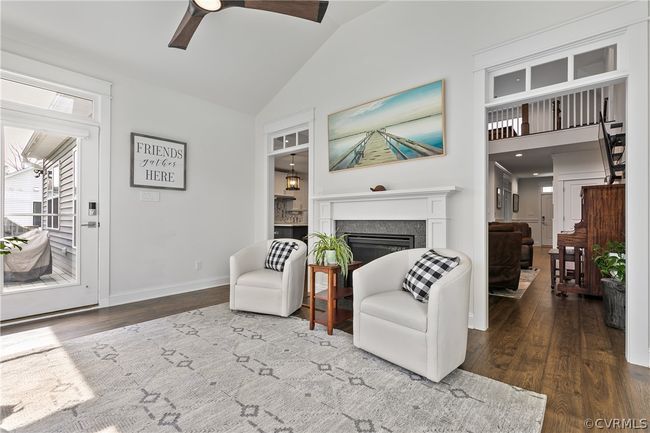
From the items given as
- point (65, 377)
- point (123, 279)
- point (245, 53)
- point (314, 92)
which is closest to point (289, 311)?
point (65, 377)

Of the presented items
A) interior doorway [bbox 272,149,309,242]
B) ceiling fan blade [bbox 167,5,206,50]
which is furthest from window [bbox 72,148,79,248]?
interior doorway [bbox 272,149,309,242]

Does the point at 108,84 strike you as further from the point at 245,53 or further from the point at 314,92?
the point at 314,92

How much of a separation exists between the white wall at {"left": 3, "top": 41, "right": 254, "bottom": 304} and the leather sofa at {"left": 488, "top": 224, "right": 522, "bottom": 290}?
3807 mm

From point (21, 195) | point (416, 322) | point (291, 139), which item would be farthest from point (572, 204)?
point (21, 195)

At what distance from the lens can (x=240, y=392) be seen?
1885 millimetres

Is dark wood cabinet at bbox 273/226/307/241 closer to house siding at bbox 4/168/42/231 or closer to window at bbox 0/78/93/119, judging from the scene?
window at bbox 0/78/93/119

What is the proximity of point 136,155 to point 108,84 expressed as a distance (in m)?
0.87

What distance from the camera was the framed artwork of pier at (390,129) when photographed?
132 inches

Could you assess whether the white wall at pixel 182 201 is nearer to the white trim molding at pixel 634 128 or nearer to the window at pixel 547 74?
the window at pixel 547 74

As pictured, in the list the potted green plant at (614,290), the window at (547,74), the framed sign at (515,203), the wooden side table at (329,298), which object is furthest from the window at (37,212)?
the framed sign at (515,203)

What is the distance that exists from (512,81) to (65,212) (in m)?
4.98

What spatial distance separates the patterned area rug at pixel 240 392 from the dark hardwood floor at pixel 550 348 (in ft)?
0.64

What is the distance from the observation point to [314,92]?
4578mm

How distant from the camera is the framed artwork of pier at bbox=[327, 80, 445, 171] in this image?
3.34 metres
